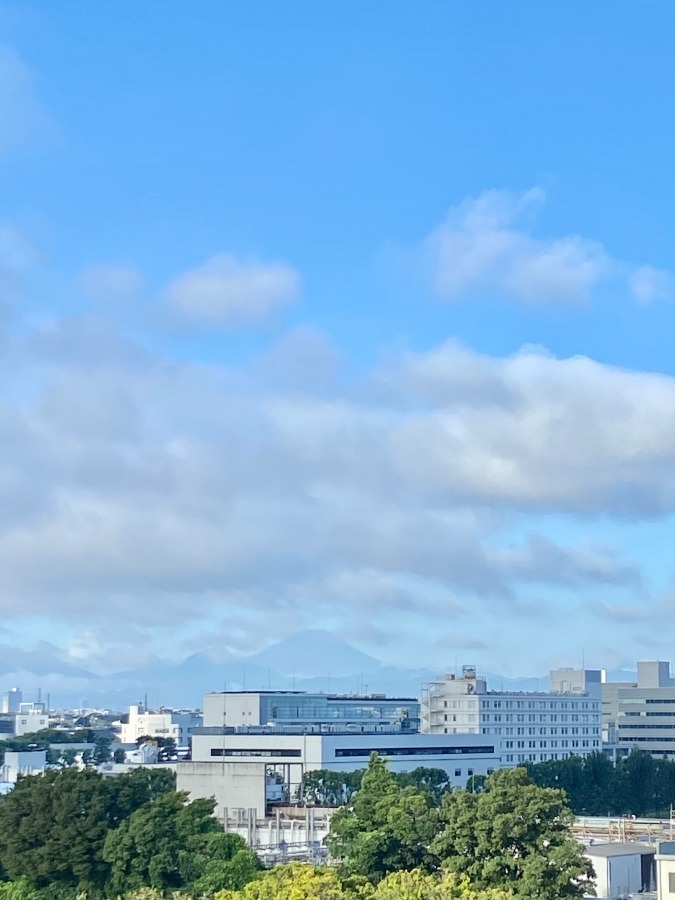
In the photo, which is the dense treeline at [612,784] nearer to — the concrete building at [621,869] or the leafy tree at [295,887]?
the concrete building at [621,869]

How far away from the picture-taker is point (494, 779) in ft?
105

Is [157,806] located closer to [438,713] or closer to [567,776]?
[567,776]

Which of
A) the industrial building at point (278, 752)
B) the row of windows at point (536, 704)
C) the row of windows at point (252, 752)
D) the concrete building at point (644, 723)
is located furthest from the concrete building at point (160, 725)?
the row of windows at point (252, 752)

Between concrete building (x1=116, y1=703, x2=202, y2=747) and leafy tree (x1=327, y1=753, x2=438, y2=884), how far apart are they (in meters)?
113

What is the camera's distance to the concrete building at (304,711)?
102500 mm

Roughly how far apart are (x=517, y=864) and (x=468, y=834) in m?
1.43

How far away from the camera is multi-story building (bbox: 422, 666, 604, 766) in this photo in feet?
335

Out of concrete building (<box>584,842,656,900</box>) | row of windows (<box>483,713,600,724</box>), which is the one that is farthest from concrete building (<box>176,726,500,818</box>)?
concrete building (<box>584,842,656,900</box>)

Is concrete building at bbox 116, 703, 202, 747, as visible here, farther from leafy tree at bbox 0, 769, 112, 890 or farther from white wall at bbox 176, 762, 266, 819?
leafy tree at bbox 0, 769, 112, 890

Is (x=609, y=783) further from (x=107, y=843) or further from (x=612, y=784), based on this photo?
(x=107, y=843)

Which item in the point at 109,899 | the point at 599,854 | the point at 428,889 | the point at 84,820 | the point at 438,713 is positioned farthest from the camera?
the point at 438,713

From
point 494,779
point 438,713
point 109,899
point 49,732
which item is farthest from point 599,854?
point 49,732

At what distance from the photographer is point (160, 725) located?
158m

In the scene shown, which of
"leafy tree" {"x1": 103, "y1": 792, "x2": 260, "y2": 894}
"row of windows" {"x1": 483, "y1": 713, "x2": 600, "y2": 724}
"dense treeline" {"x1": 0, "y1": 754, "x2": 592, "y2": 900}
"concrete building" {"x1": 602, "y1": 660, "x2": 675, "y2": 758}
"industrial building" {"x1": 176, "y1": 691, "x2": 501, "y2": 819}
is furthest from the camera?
"concrete building" {"x1": 602, "y1": 660, "x2": 675, "y2": 758}
